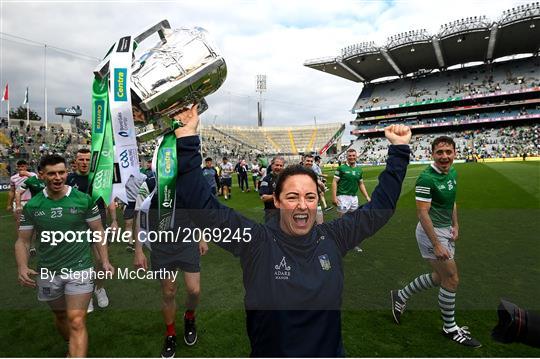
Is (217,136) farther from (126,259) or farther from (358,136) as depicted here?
(126,259)

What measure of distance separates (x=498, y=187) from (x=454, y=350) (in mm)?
14188

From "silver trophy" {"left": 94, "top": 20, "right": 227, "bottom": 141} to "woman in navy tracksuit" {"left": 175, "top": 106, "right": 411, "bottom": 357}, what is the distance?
0.12 m

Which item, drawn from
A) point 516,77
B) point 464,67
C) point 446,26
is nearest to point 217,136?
point 446,26

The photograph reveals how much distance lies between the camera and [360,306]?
431 cm

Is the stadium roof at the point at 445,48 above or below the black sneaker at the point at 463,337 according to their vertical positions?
above

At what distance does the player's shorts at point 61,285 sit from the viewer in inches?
119

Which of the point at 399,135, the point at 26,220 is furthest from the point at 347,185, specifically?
the point at 26,220

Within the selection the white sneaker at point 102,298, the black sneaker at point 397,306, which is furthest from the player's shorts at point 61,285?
the black sneaker at point 397,306

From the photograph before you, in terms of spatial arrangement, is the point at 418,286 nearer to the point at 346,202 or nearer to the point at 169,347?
the point at 169,347

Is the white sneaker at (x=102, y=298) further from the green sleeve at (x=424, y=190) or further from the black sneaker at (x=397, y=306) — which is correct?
the green sleeve at (x=424, y=190)

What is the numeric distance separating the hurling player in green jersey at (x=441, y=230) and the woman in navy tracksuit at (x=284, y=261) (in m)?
2.15

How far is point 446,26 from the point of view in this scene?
44.0m

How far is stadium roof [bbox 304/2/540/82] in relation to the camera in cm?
4069

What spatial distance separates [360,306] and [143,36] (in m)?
4.02
